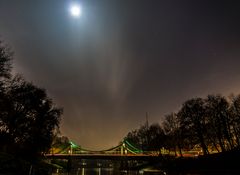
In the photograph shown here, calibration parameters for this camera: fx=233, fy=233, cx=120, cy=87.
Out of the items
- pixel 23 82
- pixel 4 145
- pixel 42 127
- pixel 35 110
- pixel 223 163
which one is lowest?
pixel 223 163

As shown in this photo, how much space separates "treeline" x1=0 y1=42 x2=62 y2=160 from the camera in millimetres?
42769

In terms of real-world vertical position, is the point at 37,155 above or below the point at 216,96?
below

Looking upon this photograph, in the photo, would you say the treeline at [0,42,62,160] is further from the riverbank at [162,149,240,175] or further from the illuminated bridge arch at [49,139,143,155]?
the illuminated bridge arch at [49,139,143,155]

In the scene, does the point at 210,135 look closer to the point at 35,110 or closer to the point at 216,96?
the point at 216,96

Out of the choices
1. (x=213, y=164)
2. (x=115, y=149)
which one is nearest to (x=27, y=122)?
(x=213, y=164)

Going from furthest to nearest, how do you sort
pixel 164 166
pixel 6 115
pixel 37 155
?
Result: pixel 164 166 < pixel 37 155 < pixel 6 115

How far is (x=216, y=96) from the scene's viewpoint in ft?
205

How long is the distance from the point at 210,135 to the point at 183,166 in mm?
12085

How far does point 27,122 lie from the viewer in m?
44.8

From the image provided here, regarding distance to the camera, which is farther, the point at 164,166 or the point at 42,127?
the point at 164,166

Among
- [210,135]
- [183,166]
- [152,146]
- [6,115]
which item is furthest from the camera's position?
[152,146]

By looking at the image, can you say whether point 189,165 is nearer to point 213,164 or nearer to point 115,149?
point 213,164

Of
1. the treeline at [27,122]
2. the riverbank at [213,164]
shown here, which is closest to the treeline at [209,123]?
the riverbank at [213,164]

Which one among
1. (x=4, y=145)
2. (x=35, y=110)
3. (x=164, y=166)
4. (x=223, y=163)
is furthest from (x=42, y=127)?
(x=164, y=166)
